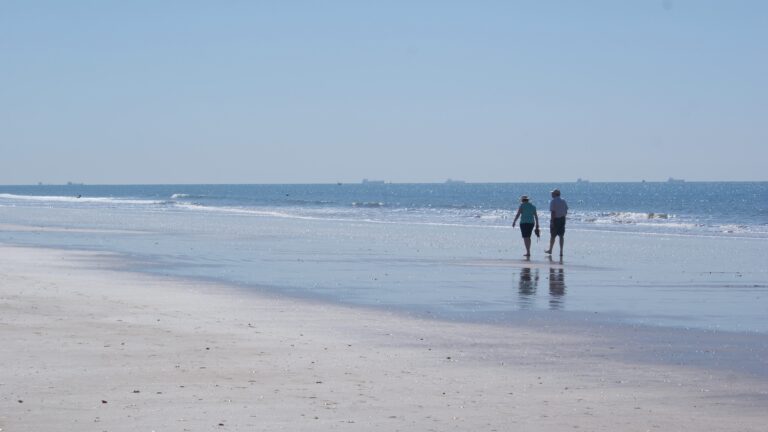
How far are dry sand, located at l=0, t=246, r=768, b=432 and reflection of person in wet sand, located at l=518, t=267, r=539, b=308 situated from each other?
272cm

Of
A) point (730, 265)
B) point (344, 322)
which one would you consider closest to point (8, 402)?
point (344, 322)

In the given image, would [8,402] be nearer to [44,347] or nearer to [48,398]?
[48,398]

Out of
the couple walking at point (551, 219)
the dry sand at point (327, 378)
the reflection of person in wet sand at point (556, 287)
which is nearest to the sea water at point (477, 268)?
the reflection of person in wet sand at point (556, 287)

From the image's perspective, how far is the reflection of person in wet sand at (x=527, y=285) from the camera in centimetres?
1535

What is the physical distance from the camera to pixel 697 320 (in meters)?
Result: 13.1

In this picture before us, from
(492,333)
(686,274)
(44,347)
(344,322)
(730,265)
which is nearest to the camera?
(44,347)

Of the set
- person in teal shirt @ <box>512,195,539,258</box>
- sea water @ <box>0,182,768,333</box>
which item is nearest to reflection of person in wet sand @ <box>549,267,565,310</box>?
sea water @ <box>0,182,768,333</box>

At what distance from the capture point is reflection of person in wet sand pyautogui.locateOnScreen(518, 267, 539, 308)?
1535 cm

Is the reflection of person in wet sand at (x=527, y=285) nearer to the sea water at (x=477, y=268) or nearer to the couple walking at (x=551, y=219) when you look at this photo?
the sea water at (x=477, y=268)

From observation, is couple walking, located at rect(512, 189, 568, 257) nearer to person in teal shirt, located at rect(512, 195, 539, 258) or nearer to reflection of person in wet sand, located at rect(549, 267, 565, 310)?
→ person in teal shirt, located at rect(512, 195, 539, 258)

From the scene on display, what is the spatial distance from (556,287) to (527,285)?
51 cm

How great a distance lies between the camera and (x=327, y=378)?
8.95 m

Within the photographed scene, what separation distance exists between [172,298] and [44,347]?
15.6ft

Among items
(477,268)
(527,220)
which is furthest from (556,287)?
(527,220)
